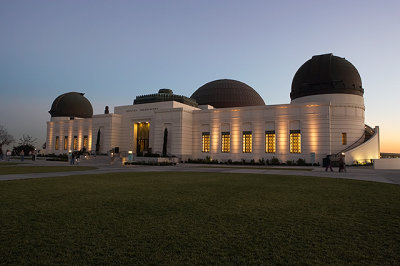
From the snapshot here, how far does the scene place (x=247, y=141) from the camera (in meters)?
38.6

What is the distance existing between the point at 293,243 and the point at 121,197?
6179 mm

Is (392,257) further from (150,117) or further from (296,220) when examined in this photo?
(150,117)

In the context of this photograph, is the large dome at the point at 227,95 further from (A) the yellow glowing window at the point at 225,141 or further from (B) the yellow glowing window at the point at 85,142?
(B) the yellow glowing window at the point at 85,142

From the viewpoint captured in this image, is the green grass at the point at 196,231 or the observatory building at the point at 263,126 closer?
the green grass at the point at 196,231

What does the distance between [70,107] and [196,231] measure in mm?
65314

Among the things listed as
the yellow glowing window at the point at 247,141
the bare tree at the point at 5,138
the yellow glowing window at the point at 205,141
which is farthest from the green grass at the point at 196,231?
the bare tree at the point at 5,138

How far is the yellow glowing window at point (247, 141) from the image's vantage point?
126ft

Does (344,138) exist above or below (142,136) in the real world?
below

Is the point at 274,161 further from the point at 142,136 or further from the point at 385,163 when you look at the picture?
the point at 142,136

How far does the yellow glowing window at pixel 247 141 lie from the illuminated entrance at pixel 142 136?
16.9m

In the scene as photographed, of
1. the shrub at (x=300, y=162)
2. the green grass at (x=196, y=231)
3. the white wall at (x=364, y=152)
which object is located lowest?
the green grass at (x=196, y=231)

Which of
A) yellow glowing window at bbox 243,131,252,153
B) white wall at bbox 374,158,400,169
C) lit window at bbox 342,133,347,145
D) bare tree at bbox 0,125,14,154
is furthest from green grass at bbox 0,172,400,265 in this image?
bare tree at bbox 0,125,14,154

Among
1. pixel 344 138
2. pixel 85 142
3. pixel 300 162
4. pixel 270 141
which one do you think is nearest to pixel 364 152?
pixel 344 138

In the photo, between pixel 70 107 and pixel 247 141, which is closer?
pixel 247 141
